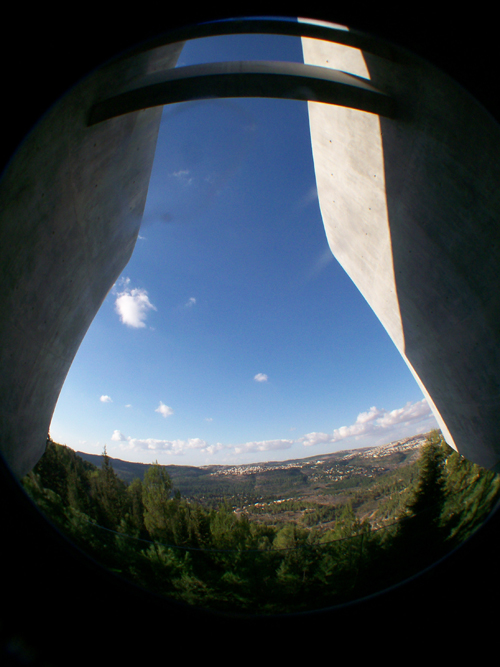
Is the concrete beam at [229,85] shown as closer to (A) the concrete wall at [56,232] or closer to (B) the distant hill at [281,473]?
(A) the concrete wall at [56,232]

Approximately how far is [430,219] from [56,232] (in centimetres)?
812

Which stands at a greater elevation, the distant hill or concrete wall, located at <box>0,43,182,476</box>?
concrete wall, located at <box>0,43,182,476</box>

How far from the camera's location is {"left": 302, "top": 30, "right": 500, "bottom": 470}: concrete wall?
4.75 metres

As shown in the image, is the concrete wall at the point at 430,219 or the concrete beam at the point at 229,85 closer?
the concrete wall at the point at 430,219

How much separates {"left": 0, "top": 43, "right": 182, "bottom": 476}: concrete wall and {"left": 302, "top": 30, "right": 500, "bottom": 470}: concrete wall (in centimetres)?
517

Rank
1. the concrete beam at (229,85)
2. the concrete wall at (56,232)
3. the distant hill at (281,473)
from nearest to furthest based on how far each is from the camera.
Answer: the concrete wall at (56,232) → the concrete beam at (229,85) → the distant hill at (281,473)

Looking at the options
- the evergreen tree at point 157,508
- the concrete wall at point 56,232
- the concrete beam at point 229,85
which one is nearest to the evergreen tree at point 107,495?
the evergreen tree at point 157,508

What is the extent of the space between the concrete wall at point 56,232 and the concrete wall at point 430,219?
517 cm

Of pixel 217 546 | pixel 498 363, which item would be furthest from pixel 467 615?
pixel 217 546

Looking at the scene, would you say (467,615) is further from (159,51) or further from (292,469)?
(292,469)

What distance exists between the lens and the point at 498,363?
5.50 m

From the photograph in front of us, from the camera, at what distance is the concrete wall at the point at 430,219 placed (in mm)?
4746

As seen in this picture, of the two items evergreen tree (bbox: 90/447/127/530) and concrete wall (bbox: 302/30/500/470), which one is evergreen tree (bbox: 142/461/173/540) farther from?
concrete wall (bbox: 302/30/500/470)

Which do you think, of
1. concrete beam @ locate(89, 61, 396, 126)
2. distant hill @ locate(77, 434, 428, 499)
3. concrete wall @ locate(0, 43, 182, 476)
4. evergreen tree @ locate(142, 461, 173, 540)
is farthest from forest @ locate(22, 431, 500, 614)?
distant hill @ locate(77, 434, 428, 499)
